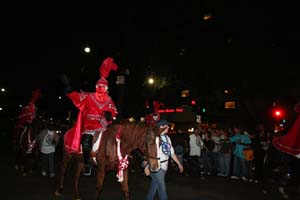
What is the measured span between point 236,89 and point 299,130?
366 inches

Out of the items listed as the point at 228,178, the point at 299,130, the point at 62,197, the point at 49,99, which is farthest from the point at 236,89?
the point at 49,99

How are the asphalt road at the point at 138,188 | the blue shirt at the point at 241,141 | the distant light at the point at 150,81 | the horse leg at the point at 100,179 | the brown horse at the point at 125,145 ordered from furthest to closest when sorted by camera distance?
the distant light at the point at 150,81 < the blue shirt at the point at 241,141 < the asphalt road at the point at 138,188 < the horse leg at the point at 100,179 < the brown horse at the point at 125,145

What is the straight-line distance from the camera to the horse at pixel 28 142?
13.3 meters

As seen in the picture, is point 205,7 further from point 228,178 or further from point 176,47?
point 228,178

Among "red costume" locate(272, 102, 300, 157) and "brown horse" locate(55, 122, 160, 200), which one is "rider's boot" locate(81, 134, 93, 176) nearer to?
"brown horse" locate(55, 122, 160, 200)

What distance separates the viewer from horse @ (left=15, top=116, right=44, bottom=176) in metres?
13.3

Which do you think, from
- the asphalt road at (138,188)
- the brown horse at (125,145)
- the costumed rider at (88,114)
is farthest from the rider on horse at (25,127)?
the brown horse at (125,145)

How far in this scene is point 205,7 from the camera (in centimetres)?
2067

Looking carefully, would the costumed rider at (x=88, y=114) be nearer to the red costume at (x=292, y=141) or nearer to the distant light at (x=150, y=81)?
the red costume at (x=292, y=141)

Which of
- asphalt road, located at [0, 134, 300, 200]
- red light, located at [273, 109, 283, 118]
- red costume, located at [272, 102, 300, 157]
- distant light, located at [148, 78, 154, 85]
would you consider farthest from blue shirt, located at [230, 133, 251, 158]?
distant light, located at [148, 78, 154, 85]

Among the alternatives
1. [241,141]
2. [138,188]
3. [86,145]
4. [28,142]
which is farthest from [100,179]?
[241,141]

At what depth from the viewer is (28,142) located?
1327cm

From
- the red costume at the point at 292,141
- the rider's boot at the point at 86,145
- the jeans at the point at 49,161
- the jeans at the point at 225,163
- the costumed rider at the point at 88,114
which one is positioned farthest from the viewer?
the jeans at the point at 225,163

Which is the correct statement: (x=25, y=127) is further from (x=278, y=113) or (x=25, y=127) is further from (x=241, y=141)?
(x=278, y=113)
